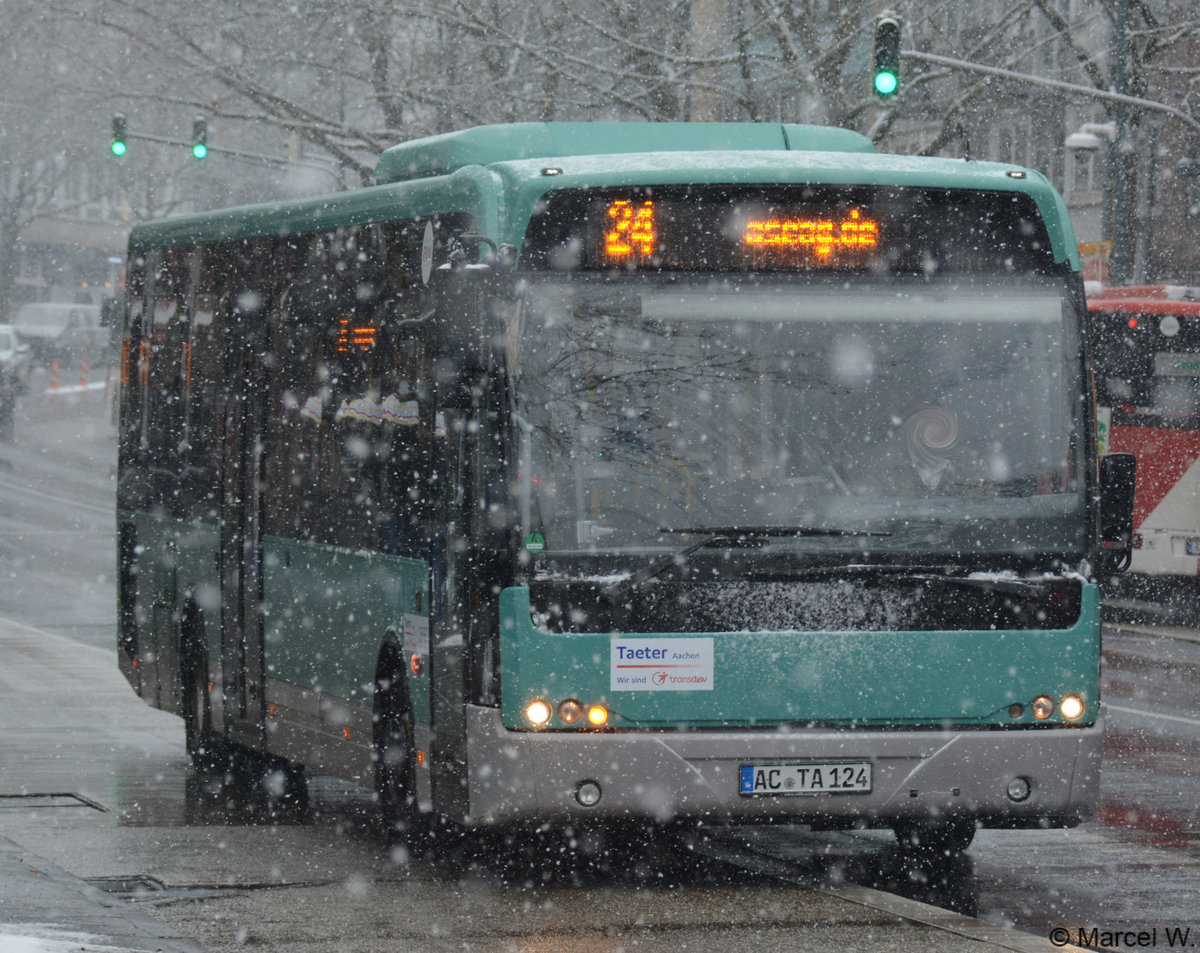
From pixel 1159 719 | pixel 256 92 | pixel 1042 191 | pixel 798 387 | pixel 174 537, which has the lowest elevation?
pixel 1159 719

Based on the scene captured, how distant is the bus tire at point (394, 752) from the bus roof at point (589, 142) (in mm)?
2141

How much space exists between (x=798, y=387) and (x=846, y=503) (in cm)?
45

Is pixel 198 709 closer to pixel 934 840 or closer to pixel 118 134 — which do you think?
pixel 934 840

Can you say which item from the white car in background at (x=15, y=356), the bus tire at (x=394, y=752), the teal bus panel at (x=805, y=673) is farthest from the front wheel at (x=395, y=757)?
the white car in background at (x=15, y=356)

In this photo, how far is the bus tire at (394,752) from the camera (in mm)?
9492

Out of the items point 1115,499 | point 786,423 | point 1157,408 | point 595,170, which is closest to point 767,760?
point 786,423

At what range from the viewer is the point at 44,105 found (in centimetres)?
5841

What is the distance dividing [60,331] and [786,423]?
6495 cm

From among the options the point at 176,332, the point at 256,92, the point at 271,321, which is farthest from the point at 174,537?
the point at 256,92

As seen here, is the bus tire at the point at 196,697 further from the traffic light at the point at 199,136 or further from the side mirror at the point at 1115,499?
the traffic light at the point at 199,136

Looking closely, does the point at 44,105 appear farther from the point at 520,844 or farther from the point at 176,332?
the point at 520,844

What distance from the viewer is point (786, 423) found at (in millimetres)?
8367

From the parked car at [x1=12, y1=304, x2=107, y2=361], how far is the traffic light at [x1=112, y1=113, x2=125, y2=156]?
110 ft

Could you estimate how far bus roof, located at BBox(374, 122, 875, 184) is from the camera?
980 centimetres
